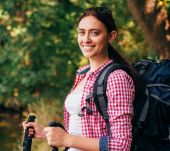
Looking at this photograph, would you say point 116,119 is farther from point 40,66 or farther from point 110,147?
point 40,66

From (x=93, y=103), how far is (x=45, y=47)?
9.88 m

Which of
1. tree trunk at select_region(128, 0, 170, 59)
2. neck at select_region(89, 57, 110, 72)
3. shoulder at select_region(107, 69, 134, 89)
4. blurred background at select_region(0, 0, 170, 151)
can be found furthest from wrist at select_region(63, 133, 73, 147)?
blurred background at select_region(0, 0, 170, 151)

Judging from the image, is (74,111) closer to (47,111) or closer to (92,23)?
(92,23)

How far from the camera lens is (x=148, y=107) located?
312cm

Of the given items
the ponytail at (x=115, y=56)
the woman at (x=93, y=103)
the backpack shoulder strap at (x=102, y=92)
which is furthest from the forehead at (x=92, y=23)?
the backpack shoulder strap at (x=102, y=92)

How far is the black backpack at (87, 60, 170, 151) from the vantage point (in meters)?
3.06

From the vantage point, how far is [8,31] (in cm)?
1333

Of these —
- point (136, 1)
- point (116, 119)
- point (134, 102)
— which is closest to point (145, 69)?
point (134, 102)

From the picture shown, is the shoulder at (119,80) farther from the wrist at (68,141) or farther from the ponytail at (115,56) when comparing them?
the wrist at (68,141)

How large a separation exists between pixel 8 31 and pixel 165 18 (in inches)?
243

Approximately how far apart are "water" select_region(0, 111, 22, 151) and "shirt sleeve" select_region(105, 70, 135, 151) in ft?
44.6

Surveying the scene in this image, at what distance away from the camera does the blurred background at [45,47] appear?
1250cm

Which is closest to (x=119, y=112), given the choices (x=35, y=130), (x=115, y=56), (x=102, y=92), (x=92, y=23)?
(x=102, y=92)

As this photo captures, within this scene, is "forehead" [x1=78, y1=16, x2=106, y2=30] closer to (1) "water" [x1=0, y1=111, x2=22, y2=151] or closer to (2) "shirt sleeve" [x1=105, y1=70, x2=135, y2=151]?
(2) "shirt sleeve" [x1=105, y1=70, x2=135, y2=151]
